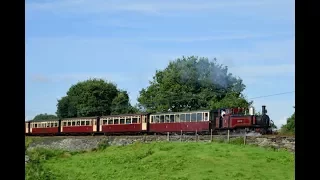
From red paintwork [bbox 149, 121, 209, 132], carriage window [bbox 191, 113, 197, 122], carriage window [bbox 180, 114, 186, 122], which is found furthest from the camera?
red paintwork [bbox 149, 121, 209, 132]

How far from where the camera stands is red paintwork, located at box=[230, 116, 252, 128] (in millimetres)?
6409

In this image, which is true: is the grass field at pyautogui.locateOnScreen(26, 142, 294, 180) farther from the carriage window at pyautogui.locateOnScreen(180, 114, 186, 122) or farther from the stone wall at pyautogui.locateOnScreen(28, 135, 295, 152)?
the carriage window at pyautogui.locateOnScreen(180, 114, 186, 122)

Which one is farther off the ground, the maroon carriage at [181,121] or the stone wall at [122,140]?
the maroon carriage at [181,121]

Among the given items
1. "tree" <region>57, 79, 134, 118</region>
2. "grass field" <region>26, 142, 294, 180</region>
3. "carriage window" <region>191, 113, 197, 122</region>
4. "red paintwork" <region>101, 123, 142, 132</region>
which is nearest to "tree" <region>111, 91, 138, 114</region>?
"tree" <region>57, 79, 134, 118</region>

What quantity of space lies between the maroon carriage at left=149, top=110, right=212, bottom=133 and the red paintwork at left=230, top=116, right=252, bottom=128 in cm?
37

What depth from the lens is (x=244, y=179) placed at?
4469 mm

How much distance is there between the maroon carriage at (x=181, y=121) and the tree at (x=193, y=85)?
1.21 m

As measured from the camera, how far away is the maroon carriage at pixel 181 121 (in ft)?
19.8

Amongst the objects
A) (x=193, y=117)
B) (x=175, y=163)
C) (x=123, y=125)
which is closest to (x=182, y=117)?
(x=193, y=117)

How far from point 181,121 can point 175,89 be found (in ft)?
8.24

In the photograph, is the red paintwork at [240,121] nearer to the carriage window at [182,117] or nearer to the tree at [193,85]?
the carriage window at [182,117]

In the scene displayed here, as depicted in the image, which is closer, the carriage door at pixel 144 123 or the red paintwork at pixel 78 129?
the carriage door at pixel 144 123

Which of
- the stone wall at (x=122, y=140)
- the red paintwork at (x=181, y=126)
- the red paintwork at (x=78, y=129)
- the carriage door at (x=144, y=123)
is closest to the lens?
the stone wall at (x=122, y=140)

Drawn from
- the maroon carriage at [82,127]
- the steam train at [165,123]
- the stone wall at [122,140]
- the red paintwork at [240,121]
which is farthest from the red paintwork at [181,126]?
the maroon carriage at [82,127]
